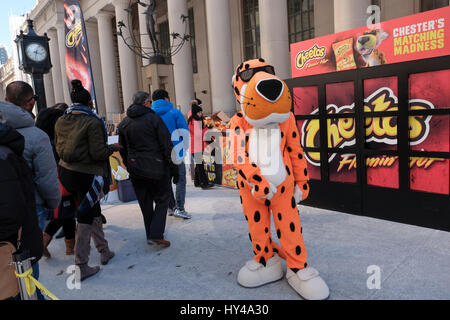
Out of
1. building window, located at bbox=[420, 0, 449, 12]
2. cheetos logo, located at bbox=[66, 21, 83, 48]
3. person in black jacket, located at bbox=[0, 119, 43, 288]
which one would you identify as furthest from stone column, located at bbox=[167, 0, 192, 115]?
person in black jacket, located at bbox=[0, 119, 43, 288]

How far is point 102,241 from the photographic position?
149 inches

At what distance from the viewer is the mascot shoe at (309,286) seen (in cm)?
265

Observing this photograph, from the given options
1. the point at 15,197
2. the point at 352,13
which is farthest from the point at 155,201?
the point at 352,13

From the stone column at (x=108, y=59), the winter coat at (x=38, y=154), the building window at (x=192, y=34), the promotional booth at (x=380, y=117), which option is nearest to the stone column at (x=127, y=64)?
the stone column at (x=108, y=59)

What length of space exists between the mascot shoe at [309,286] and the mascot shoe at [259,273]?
10.4 inches

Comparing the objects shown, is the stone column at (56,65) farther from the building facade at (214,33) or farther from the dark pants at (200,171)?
the dark pants at (200,171)

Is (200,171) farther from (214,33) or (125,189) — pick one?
(214,33)

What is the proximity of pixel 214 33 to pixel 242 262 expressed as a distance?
10296 millimetres

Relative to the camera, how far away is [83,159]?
3357 mm

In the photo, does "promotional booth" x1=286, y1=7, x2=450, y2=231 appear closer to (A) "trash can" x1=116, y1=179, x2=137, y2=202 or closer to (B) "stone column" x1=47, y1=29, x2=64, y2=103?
(A) "trash can" x1=116, y1=179, x2=137, y2=202

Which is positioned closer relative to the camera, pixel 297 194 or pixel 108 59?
pixel 297 194

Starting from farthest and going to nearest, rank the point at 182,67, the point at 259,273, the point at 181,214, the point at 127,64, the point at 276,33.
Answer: the point at 127,64 < the point at 182,67 < the point at 276,33 < the point at 181,214 < the point at 259,273
